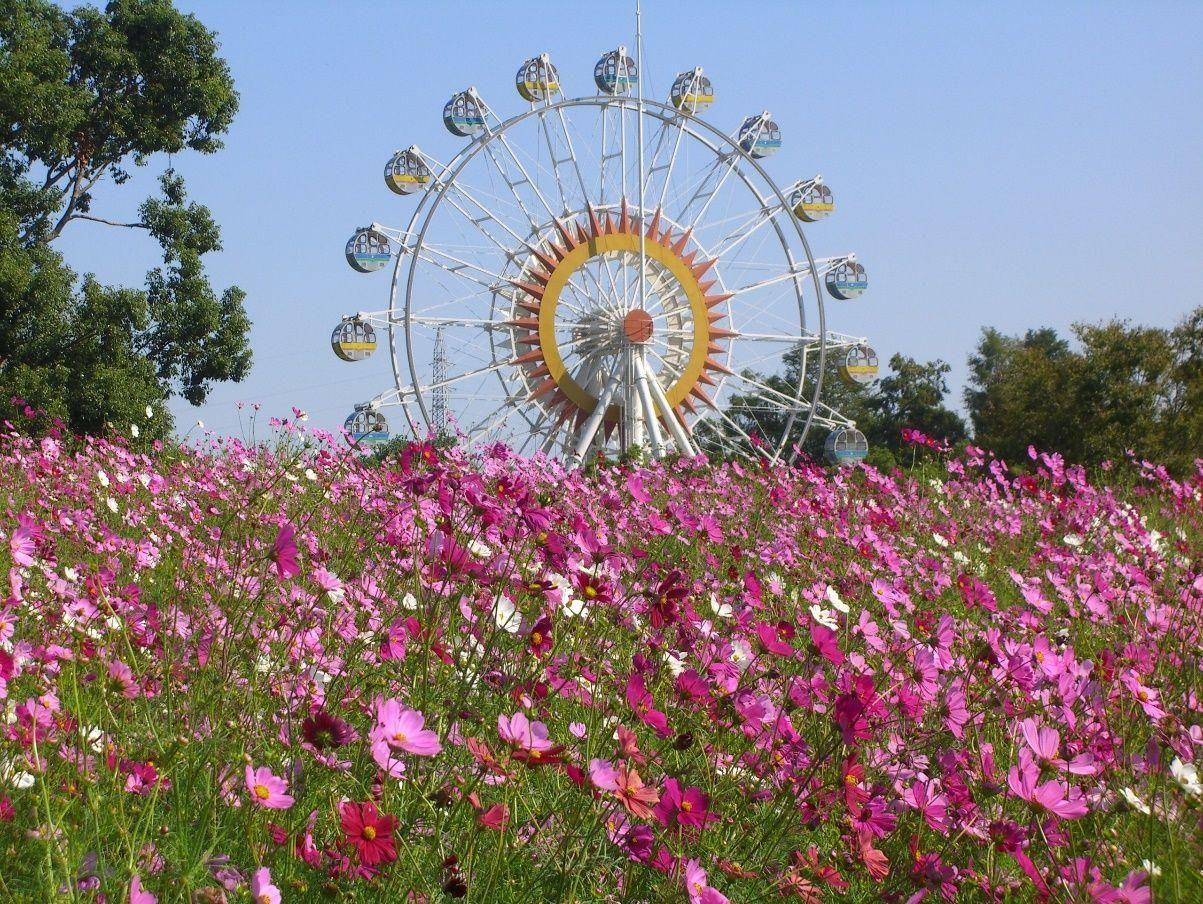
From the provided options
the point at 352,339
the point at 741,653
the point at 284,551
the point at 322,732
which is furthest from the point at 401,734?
the point at 352,339

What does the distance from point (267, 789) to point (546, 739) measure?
33cm

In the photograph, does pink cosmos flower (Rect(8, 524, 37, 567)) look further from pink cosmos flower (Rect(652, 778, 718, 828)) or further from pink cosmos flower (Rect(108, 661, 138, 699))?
pink cosmos flower (Rect(652, 778, 718, 828))

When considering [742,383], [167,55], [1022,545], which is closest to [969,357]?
[742,383]

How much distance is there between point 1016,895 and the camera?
6.33 feet

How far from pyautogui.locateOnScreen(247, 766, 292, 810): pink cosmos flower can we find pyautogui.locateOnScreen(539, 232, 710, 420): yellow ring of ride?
17392 millimetres

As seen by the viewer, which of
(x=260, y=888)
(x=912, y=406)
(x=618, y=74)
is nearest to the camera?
(x=260, y=888)

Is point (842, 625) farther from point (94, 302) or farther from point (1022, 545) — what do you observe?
point (94, 302)

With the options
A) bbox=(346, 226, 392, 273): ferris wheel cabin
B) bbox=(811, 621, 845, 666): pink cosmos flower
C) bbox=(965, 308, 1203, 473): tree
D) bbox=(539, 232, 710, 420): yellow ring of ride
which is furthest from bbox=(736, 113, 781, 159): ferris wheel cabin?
bbox=(811, 621, 845, 666): pink cosmos flower

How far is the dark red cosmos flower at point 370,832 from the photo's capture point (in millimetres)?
1331

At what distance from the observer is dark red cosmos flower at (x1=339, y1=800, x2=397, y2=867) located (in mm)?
1331

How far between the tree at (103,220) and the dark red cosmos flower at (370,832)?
16.9 metres

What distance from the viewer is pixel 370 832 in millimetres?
1346

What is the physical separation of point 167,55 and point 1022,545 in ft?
58.4

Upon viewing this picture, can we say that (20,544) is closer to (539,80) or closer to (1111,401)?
(539,80)
